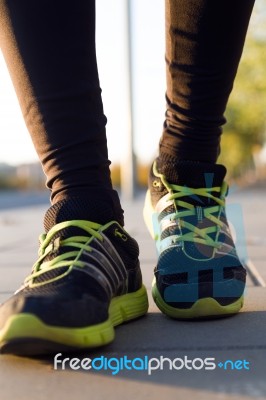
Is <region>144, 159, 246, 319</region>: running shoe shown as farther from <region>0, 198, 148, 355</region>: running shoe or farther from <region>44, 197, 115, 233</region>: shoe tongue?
<region>44, 197, 115, 233</region>: shoe tongue

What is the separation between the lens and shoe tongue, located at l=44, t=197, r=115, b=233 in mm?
1155

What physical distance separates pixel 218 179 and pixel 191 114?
0.49ft

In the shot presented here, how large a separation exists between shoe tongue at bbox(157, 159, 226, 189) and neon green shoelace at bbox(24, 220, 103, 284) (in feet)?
0.83

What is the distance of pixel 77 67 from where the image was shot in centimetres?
117

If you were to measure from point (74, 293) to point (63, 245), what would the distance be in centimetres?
13

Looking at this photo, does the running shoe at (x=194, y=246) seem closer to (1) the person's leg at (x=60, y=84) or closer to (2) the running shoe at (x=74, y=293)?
(2) the running shoe at (x=74, y=293)

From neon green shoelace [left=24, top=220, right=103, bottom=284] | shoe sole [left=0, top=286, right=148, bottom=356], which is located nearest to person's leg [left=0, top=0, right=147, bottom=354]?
neon green shoelace [left=24, top=220, right=103, bottom=284]

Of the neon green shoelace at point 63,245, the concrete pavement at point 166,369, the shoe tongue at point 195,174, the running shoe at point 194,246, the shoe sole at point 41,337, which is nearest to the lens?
the concrete pavement at point 166,369

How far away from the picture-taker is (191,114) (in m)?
1.35

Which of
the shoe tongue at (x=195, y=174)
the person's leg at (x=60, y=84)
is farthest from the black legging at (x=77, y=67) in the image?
the shoe tongue at (x=195, y=174)

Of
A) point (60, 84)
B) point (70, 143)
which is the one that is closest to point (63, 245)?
point (70, 143)

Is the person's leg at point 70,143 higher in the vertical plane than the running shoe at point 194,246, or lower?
higher

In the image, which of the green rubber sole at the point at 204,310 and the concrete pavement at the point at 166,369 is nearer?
the concrete pavement at the point at 166,369

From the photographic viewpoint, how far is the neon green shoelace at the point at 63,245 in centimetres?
109
